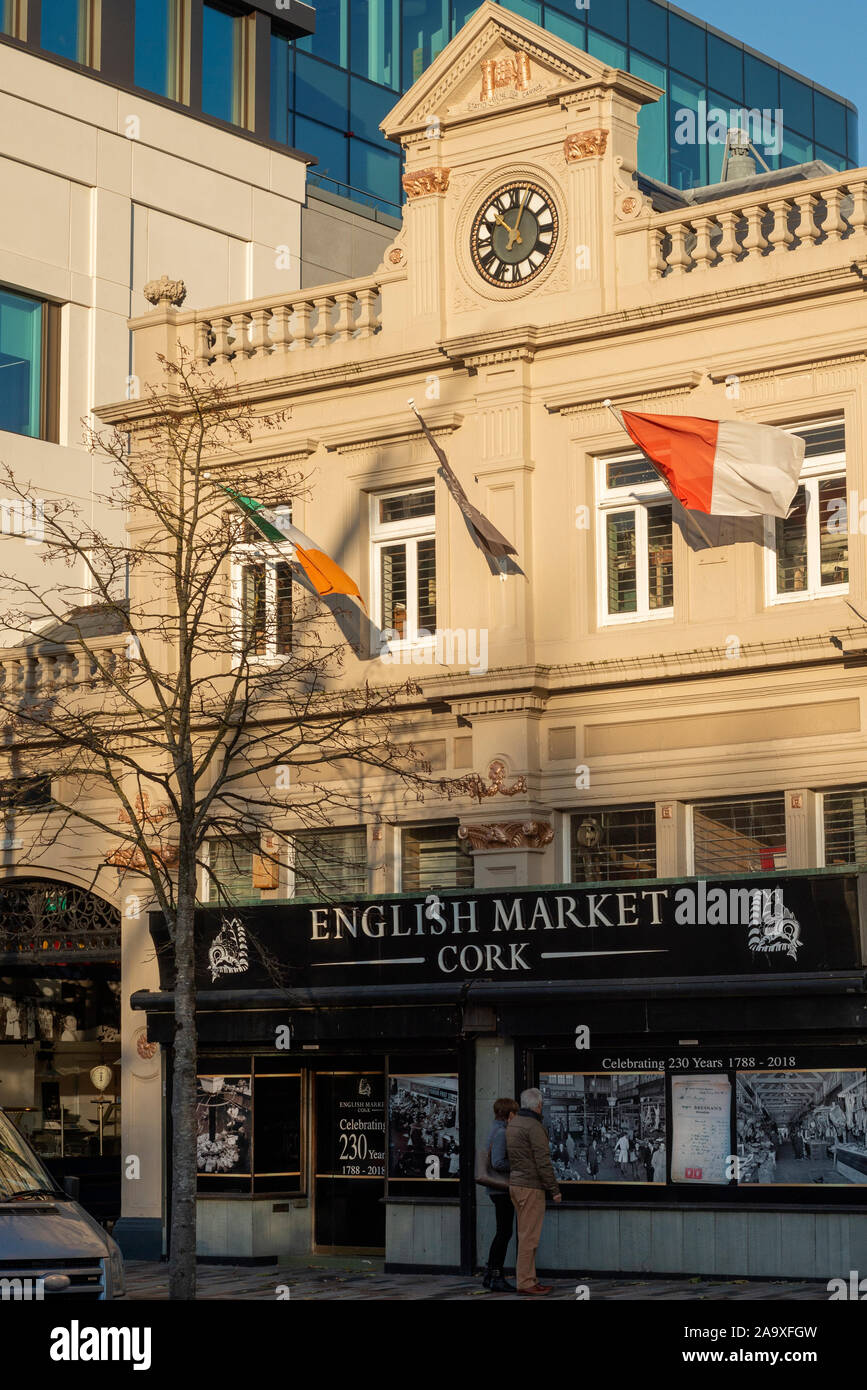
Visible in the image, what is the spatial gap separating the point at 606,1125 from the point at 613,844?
284 cm

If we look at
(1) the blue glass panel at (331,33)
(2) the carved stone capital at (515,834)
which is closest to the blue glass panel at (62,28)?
(1) the blue glass panel at (331,33)

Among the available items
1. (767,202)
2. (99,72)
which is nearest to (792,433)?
(767,202)

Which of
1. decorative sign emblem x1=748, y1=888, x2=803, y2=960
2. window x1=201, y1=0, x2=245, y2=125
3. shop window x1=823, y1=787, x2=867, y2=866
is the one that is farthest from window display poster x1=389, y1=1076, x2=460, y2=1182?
window x1=201, y1=0, x2=245, y2=125

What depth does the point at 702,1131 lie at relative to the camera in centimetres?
1898

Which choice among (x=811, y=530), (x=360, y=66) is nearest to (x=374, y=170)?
(x=360, y=66)

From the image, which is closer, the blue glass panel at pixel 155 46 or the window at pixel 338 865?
the window at pixel 338 865

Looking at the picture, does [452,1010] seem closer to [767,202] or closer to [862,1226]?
[862,1226]

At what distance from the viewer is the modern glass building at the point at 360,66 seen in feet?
108

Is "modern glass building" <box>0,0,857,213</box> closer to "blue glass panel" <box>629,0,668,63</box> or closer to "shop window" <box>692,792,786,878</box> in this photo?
"blue glass panel" <box>629,0,668,63</box>

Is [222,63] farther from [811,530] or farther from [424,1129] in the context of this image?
[424,1129]

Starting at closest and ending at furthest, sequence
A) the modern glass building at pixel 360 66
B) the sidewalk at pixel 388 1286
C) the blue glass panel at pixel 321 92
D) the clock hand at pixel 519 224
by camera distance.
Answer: the sidewalk at pixel 388 1286
the clock hand at pixel 519 224
the modern glass building at pixel 360 66
the blue glass panel at pixel 321 92

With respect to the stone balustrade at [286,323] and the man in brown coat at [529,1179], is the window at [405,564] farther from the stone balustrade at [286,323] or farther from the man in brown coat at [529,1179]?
the man in brown coat at [529,1179]

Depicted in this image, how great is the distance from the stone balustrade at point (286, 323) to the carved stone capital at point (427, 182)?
3.58 ft

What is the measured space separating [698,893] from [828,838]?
1433 millimetres
